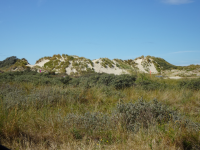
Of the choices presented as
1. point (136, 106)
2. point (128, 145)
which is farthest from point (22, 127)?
point (136, 106)

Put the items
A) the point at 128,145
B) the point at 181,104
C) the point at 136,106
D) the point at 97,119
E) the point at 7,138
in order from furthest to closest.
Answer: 1. the point at 181,104
2. the point at 136,106
3. the point at 97,119
4. the point at 7,138
5. the point at 128,145

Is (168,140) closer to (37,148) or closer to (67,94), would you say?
(37,148)

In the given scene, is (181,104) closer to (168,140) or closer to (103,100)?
(103,100)

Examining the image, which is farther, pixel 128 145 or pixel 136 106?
pixel 136 106

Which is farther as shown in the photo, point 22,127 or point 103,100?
point 103,100

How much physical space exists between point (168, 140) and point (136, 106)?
1.51m

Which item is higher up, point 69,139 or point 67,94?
point 67,94

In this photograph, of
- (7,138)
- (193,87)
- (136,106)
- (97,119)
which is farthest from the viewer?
(193,87)

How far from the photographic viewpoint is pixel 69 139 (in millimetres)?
3701

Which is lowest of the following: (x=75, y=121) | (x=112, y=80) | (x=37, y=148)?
(x=37, y=148)

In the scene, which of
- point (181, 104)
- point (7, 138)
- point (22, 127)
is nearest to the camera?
point (7, 138)

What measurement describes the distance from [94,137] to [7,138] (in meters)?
1.86

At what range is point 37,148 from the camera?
333cm

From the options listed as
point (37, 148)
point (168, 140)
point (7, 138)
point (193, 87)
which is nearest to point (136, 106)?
point (168, 140)
